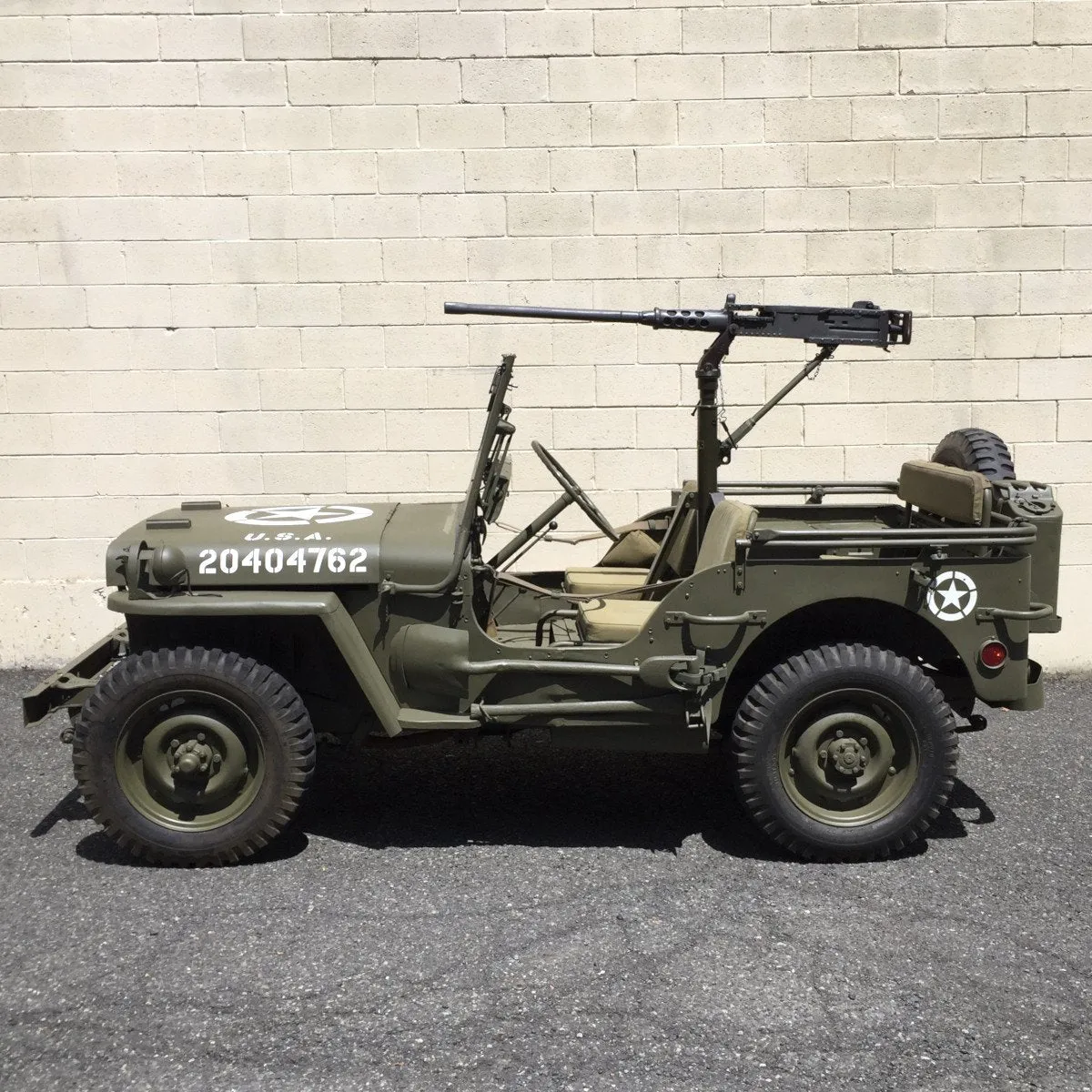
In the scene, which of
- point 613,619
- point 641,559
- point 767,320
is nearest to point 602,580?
point 641,559

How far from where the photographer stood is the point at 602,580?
5.13m

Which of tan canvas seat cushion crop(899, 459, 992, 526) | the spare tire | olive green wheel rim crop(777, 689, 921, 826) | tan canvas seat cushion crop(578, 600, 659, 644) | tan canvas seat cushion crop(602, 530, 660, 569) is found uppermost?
the spare tire

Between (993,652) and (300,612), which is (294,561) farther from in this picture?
(993,652)

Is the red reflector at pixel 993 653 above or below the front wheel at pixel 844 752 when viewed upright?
above

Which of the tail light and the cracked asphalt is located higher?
the tail light

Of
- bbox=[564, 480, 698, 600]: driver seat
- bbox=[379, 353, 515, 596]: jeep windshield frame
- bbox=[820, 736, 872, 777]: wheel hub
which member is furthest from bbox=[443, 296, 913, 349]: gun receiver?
bbox=[820, 736, 872, 777]: wheel hub

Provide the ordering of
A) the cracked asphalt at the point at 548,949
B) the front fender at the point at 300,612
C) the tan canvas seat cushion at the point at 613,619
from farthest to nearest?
the tan canvas seat cushion at the point at 613,619 → the front fender at the point at 300,612 → the cracked asphalt at the point at 548,949

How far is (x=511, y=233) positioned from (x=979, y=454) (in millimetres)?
2908

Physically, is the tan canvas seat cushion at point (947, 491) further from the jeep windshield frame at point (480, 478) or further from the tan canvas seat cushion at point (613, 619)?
the jeep windshield frame at point (480, 478)

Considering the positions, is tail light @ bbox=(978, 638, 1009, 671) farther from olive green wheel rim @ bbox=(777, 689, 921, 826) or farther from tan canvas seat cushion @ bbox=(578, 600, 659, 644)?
tan canvas seat cushion @ bbox=(578, 600, 659, 644)

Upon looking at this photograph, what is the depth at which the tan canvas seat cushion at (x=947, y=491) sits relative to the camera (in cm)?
417

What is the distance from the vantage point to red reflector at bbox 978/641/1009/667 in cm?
410

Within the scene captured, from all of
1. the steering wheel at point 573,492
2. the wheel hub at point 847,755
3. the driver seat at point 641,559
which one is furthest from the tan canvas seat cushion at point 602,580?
the wheel hub at point 847,755

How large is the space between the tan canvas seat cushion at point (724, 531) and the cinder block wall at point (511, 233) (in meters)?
2.07
